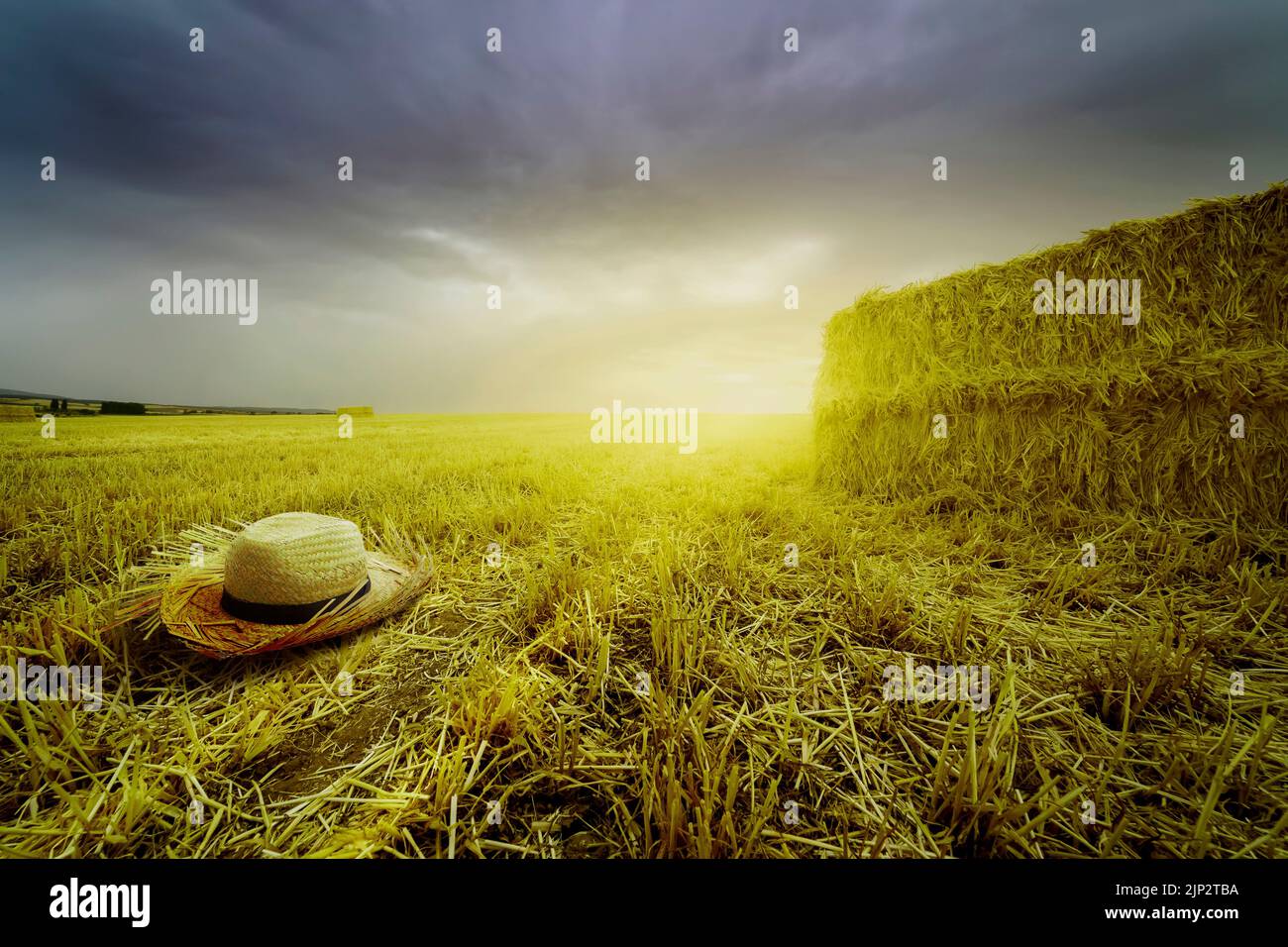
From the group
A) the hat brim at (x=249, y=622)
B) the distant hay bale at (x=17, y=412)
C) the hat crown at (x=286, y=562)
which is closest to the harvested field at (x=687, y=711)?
the hat brim at (x=249, y=622)

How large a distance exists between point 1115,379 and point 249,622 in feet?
23.1

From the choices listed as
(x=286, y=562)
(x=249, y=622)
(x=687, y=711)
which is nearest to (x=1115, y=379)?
(x=687, y=711)

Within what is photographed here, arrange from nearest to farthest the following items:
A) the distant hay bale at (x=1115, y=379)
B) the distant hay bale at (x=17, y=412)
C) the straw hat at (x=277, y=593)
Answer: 1. the straw hat at (x=277, y=593)
2. the distant hay bale at (x=1115, y=379)
3. the distant hay bale at (x=17, y=412)

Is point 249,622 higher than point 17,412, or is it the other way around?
point 17,412

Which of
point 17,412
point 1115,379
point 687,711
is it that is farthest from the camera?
point 17,412

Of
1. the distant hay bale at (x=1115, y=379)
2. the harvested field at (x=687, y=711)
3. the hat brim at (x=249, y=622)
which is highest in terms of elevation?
the distant hay bale at (x=1115, y=379)

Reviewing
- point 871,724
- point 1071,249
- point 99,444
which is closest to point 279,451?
point 99,444

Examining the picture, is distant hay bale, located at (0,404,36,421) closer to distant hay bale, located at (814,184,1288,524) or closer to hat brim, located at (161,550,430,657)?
hat brim, located at (161,550,430,657)

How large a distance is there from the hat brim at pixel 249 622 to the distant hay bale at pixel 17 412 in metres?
15.3

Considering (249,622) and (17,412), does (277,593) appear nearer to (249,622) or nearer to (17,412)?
(249,622)

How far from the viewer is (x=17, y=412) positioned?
10.4 metres

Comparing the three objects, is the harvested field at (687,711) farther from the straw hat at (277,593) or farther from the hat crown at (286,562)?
the hat crown at (286,562)

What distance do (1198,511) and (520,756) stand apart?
19.8 ft

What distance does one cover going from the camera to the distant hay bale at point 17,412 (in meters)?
10.0
